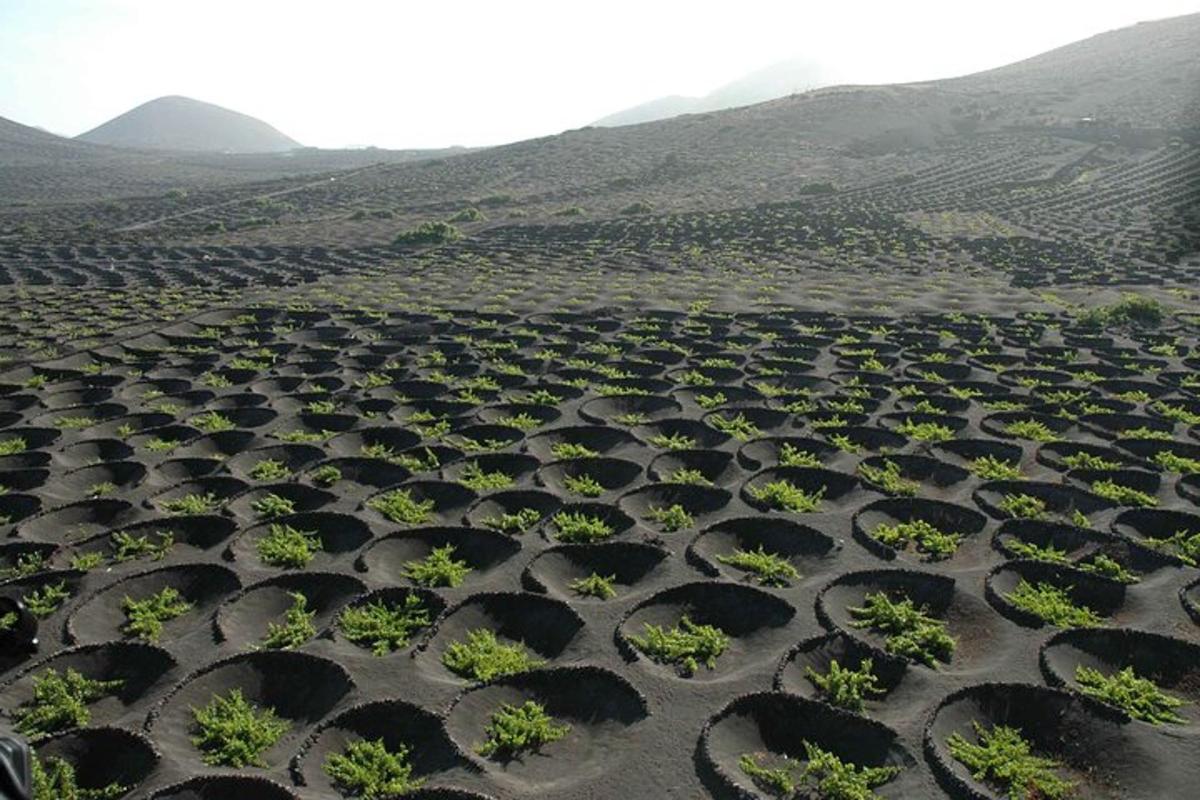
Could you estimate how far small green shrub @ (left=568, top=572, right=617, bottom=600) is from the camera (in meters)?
6.66

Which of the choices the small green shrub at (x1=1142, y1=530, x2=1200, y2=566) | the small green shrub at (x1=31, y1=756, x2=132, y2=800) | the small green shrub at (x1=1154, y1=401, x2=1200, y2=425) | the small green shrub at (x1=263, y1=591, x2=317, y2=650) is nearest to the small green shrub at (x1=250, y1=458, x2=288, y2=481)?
the small green shrub at (x1=263, y1=591, x2=317, y2=650)

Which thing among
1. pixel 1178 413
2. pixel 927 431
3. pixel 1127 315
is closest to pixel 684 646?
pixel 927 431

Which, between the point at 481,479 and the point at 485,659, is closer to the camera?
the point at 485,659

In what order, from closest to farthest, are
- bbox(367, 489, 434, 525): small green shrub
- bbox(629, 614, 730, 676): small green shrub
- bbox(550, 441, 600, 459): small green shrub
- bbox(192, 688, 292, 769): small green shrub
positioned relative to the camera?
bbox(192, 688, 292, 769): small green shrub, bbox(629, 614, 730, 676): small green shrub, bbox(367, 489, 434, 525): small green shrub, bbox(550, 441, 600, 459): small green shrub

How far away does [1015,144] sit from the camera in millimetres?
53250

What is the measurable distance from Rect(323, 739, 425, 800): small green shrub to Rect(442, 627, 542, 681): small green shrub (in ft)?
2.64

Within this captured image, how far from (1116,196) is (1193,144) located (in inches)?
564

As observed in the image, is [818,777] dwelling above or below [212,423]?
below

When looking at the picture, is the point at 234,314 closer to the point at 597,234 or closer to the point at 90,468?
the point at 90,468

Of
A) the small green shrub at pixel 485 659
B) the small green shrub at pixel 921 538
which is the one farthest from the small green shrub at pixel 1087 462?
the small green shrub at pixel 485 659

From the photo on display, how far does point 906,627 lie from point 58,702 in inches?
225

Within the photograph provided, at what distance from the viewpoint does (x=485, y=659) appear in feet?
18.9

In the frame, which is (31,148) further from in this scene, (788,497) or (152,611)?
(788,497)

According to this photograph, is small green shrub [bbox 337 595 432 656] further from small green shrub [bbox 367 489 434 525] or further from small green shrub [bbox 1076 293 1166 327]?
small green shrub [bbox 1076 293 1166 327]
